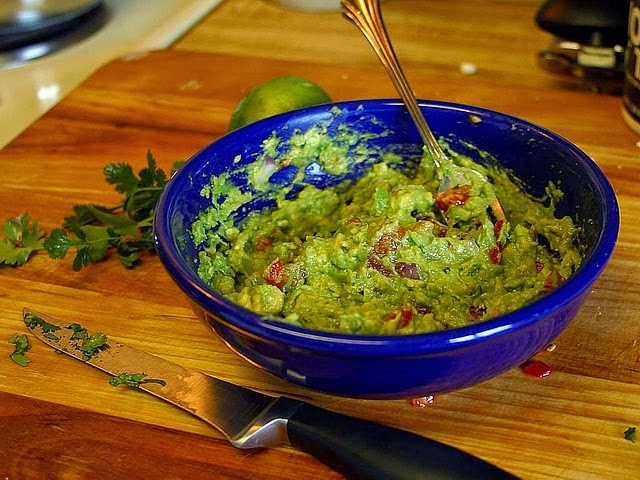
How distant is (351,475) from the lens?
90 cm

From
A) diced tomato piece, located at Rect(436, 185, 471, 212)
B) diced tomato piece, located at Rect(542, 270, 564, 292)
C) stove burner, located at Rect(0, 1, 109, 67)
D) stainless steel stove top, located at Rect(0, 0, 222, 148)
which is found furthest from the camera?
stove burner, located at Rect(0, 1, 109, 67)

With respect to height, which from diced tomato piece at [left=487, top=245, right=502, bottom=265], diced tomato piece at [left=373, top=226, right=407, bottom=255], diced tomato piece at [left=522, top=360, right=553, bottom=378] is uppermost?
diced tomato piece at [left=373, top=226, right=407, bottom=255]

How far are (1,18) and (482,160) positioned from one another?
1.44 m

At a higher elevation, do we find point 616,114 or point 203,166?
point 203,166

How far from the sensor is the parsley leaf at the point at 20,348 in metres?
1.12

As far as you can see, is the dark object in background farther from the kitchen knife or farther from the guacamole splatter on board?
the kitchen knife

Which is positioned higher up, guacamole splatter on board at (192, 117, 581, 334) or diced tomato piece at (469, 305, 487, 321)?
guacamole splatter on board at (192, 117, 581, 334)

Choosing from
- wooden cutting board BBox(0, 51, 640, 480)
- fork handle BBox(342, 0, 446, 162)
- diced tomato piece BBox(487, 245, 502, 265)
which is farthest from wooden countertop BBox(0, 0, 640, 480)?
fork handle BBox(342, 0, 446, 162)

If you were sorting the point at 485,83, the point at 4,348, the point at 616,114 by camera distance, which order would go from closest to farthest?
the point at 4,348, the point at 616,114, the point at 485,83

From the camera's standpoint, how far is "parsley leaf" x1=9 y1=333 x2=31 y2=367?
1125mm

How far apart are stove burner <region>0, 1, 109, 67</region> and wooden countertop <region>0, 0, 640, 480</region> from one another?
387 millimetres

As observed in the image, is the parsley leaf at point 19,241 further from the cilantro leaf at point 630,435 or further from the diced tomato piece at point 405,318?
the cilantro leaf at point 630,435

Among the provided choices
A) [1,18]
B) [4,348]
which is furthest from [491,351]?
[1,18]

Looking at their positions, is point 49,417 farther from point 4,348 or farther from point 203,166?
point 203,166
